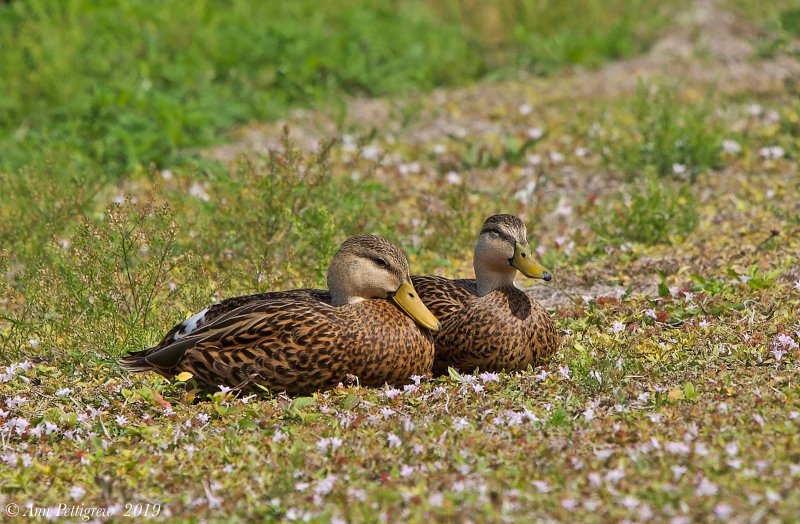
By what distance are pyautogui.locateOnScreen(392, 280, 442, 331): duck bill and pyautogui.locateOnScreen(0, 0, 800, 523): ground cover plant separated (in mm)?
312

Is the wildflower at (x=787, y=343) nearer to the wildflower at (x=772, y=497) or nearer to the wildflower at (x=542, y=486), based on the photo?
the wildflower at (x=772, y=497)

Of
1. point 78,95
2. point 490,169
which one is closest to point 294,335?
point 490,169

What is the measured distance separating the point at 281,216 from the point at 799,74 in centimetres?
576

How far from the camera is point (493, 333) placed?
5.68m

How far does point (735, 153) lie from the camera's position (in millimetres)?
9195

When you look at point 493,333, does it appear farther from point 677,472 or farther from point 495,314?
point 677,472

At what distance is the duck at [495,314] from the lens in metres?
5.68

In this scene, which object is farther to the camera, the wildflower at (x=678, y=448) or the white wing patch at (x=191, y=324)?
the white wing patch at (x=191, y=324)

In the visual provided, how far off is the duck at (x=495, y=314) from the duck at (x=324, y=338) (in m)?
0.18

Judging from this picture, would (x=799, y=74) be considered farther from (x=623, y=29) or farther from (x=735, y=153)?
(x=623, y=29)

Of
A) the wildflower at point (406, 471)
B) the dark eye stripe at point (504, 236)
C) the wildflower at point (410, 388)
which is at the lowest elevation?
the wildflower at point (406, 471)

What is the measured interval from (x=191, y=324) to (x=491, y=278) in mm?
1659

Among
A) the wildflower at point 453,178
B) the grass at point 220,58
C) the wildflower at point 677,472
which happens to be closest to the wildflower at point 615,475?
the wildflower at point 677,472

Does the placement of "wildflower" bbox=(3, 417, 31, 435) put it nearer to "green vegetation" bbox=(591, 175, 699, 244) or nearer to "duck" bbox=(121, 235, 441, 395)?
"duck" bbox=(121, 235, 441, 395)
